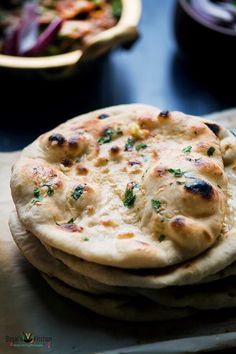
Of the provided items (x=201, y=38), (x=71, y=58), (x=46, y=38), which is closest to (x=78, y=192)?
(x=71, y=58)

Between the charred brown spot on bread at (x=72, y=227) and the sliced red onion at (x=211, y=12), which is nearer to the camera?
the charred brown spot on bread at (x=72, y=227)

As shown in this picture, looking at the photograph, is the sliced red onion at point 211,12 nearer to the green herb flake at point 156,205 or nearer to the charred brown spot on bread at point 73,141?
the charred brown spot on bread at point 73,141

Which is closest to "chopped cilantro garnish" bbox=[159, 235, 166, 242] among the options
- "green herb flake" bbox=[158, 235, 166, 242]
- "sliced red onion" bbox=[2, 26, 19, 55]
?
"green herb flake" bbox=[158, 235, 166, 242]

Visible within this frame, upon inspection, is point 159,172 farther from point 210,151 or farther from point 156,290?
point 156,290

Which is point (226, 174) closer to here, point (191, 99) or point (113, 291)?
point (113, 291)

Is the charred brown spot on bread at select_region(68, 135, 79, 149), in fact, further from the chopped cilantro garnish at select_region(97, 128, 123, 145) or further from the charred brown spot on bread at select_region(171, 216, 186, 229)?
the charred brown spot on bread at select_region(171, 216, 186, 229)

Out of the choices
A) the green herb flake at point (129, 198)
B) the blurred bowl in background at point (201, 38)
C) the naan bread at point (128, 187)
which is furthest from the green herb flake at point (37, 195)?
the blurred bowl in background at point (201, 38)
